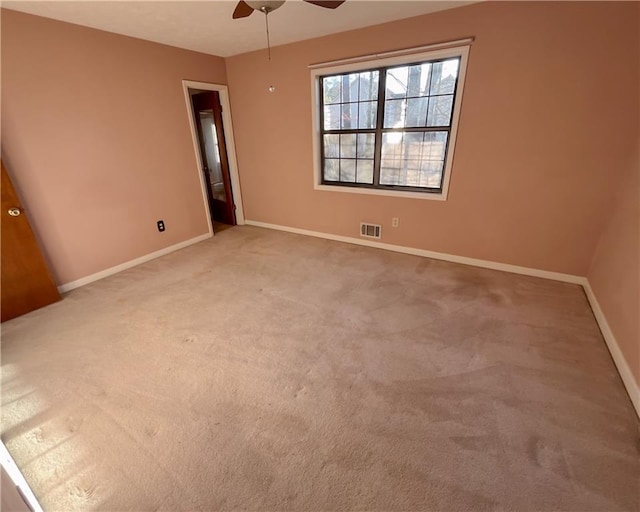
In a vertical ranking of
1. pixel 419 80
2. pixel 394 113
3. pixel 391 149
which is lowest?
pixel 391 149

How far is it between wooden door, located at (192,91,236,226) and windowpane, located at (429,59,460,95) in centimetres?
299

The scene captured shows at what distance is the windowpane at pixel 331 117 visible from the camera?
366 cm

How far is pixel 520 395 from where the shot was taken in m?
1.69

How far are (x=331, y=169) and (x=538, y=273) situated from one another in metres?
2.72

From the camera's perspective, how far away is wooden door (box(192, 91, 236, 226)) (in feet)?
14.3

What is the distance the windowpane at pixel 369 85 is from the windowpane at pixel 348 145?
0.44 m

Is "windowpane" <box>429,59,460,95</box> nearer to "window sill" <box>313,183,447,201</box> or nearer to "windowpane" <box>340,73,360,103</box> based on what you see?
"windowpane" <box>340,73,360,103</box>

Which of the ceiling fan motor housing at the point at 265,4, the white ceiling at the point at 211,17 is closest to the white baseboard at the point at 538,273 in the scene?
the white ceiling at the point at 211,17

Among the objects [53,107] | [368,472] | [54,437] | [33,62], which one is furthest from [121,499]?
[33,62]

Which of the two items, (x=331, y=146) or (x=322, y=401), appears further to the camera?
(x=331, y=146)

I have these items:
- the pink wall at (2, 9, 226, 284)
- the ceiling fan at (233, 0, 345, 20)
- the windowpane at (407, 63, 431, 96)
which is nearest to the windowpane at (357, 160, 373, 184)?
the windowpane at (407, 63, 431, 96)

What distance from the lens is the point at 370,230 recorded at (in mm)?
3809

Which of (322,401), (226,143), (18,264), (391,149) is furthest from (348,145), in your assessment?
(18,264)

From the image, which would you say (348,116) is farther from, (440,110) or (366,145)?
(440,110)
